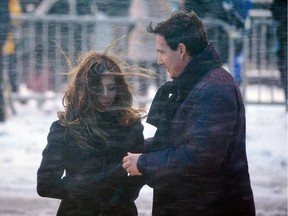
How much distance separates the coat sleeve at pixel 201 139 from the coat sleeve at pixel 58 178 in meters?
0.25

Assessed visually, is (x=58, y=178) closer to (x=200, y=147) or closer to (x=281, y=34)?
(x=200, y=147)

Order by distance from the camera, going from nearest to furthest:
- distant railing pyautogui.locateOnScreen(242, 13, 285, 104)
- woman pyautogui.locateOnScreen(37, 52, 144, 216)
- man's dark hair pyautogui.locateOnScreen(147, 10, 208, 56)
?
man's dark hair pyautogui.locateOnScreen(147, 10, 208, 56) < woman pyautogui.locateOnScreen(37, 52, 144, 216) < distant railing pyautogui.locateOnScreen(242, 13, 285, 104)

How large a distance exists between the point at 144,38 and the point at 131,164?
6.03 metres

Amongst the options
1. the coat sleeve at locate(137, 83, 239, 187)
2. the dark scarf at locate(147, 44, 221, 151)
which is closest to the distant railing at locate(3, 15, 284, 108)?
the dark scarf at locate(147, 44, 221, 151)

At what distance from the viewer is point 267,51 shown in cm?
1012

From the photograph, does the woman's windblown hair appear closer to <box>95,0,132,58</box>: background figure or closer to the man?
the man

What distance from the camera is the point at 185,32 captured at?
10.3ft

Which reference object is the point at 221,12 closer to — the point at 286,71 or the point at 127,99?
the point at 286,71

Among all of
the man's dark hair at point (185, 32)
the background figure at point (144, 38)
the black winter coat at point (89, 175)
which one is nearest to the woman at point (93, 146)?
the black winter coat at point (89, 175)

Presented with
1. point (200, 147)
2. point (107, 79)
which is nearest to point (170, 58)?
point (107, 79)

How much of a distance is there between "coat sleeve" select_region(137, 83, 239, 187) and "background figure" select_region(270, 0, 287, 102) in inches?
228

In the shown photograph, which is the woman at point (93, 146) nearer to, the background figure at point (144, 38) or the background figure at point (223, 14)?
the background figure at point (223, 14)

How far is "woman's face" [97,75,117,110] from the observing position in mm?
3309

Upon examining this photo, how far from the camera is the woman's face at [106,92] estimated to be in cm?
331
